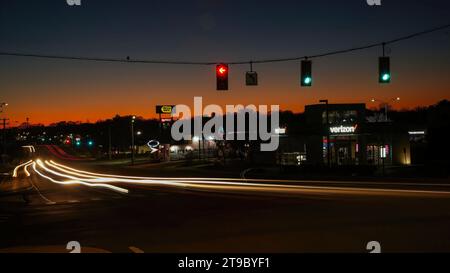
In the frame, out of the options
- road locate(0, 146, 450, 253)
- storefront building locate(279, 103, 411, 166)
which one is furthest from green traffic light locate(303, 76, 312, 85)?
storefront building locate(279, 103, 411, 166)

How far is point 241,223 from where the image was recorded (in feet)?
49.5

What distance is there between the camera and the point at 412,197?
839 inches

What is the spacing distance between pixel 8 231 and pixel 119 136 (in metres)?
132

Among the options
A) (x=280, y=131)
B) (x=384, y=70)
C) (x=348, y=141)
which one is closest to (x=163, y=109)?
(x=280, y=131)

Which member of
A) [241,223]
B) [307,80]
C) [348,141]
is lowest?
[241,223]

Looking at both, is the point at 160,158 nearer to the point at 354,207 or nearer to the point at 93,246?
the point at 354,207

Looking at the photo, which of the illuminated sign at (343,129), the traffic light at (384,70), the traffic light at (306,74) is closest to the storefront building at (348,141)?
the illuminated sign at (343,129)

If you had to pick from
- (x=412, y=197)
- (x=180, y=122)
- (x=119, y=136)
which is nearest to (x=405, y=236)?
(x=412, y=197)

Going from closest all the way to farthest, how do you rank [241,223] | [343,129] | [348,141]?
[241,223] < [343,129] < [348,141]

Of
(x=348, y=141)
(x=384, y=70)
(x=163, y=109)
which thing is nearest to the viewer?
(x=384, y=70)

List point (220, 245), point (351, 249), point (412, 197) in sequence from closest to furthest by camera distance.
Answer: point (351, 249), point (220, 245), point (412, 197)

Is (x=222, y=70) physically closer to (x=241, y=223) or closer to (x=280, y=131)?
(x=241, y=223)

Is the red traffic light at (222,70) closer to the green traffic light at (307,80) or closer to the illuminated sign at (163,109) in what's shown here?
the green traffic light at (307,80)
